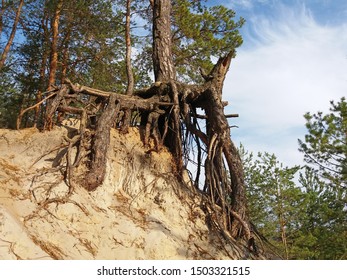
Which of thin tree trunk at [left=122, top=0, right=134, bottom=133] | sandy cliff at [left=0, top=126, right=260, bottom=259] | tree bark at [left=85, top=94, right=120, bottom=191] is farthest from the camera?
thin tree trunk at [left=122, top=0, right=134, bottom=133]

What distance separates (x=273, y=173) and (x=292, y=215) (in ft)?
6.37

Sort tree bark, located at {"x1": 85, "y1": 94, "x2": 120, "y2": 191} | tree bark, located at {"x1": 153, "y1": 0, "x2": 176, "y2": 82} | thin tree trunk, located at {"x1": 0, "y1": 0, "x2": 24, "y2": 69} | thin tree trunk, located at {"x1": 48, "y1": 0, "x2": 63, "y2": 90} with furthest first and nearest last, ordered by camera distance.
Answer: thin tree trunk, located at {"x1": 0, "y1": 0, "x2": 24, "y2": 69} < thin tree trunk, located at {"x1": 48, "y1": 0, "x2": 63, "y2": 90} < tree bark, located at {"x1": 153, "y1": 0, "x2": 176, "y2": 82} < tree bark, located at {"x1": 85, "y1": 94, "x2": 120, "y2": 191}

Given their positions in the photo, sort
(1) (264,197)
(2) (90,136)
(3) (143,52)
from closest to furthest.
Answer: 1. (2) (90,136)
2. (3) (143,52)
3. (1) (264,197)

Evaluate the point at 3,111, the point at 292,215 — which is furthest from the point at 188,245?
the point at 3,111

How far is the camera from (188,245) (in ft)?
20.1

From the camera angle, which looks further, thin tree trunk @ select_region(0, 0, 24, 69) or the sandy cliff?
thin tree trunk @ select_region(0, 0, 24, 69)

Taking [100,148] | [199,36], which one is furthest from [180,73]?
[100,148]

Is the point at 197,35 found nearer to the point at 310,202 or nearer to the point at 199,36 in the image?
the point at 199,36

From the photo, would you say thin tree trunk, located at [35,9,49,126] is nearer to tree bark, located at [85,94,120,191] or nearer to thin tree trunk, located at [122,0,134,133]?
thin tree trunk, located at [122,0,134,133]

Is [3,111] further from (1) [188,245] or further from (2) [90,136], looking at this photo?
(1) [188,245]

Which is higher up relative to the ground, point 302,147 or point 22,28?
point 22,28

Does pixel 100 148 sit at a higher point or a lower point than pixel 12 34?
lower

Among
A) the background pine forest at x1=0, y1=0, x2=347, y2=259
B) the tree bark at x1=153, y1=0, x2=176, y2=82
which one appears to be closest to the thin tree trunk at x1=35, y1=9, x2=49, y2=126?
the background pine forest at x1=0, y1=0, x2=347, y2=259

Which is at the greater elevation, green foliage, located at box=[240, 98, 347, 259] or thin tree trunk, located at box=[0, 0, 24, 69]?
thin tree trunk, located at box=[0, 0, 24, 69]
